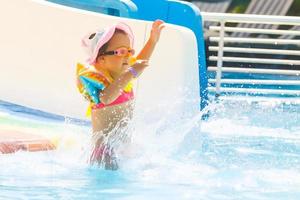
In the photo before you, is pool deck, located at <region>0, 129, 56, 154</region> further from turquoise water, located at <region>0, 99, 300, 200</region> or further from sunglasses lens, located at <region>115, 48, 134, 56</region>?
sunglasses lens, located at <region>115, 48, 134, 56</region>

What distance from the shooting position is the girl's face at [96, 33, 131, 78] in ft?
15.5

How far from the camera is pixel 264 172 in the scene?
489 centimetres

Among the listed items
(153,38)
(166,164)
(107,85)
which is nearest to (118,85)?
(107,85)

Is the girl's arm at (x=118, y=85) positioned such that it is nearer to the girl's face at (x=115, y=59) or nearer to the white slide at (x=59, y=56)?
the girl's face at (x=115, y=59)

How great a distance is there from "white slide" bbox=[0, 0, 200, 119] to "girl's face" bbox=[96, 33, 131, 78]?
1177 millimetres

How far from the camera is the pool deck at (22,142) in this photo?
5.06 meters

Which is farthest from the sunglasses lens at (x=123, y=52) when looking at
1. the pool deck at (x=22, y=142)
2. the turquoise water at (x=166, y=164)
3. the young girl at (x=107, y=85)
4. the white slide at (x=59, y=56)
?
the white slide at (x=59, y=56)

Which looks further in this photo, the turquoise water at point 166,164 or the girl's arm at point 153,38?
the girl's arm at point 153,38

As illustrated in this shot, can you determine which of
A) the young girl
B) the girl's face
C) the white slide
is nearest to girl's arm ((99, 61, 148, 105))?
the young girl

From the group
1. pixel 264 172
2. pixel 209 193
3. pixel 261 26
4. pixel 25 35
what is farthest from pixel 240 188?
pixel 261 26

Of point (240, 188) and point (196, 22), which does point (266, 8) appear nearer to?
point (196, 22)

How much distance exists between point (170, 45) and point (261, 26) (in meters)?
8.87

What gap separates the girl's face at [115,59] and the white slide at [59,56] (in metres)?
1.18

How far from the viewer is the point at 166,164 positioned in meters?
4.87
